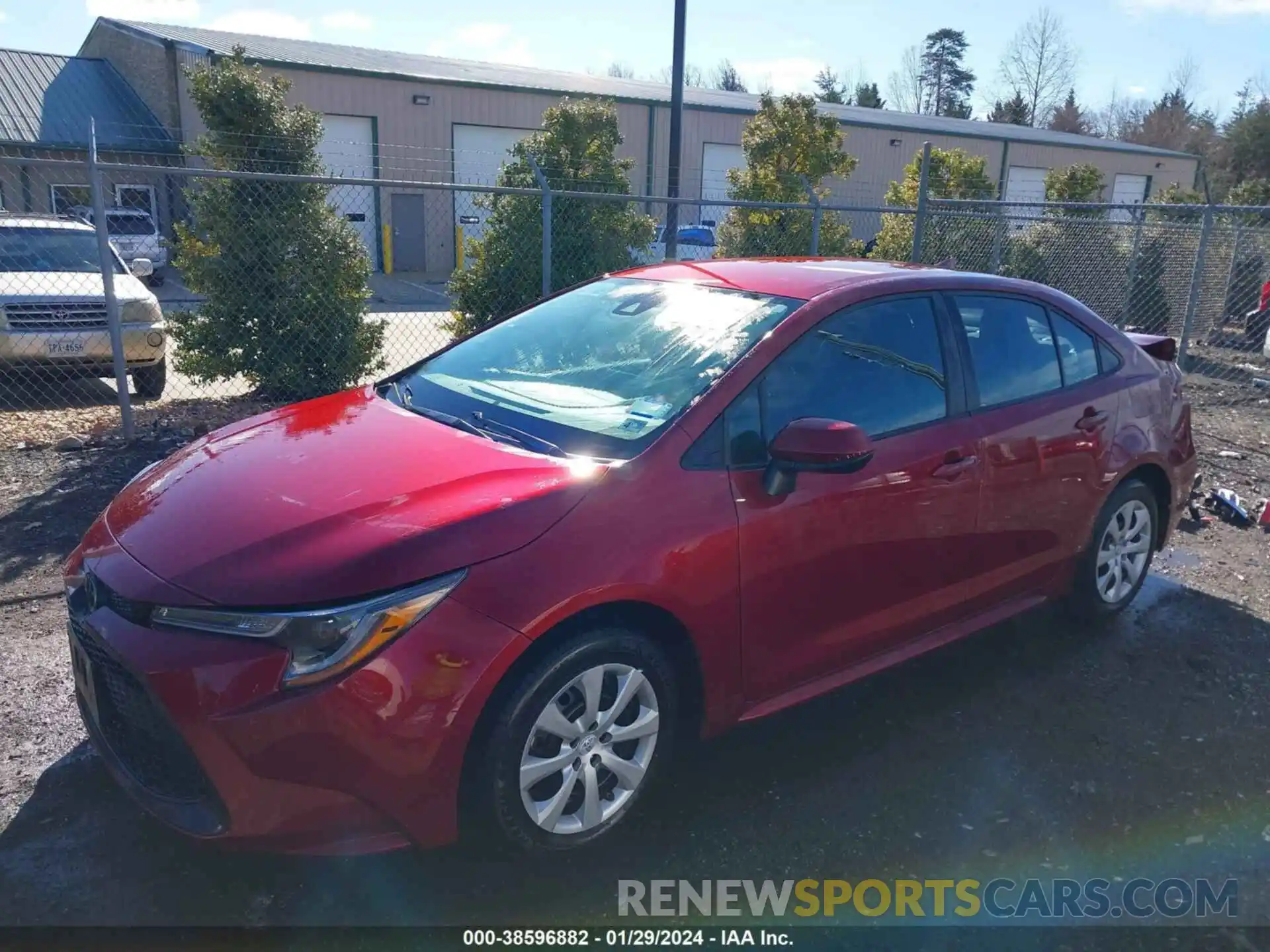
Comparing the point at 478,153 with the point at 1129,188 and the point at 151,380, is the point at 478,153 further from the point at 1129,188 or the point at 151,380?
the point at 1129,188

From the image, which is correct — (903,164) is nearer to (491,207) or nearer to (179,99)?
(179,99)

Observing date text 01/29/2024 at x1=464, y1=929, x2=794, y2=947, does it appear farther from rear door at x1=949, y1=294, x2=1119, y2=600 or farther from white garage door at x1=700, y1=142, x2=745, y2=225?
white garage door at x1=700, y1=142, x2=745, y2=225

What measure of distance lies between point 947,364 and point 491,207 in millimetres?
7075

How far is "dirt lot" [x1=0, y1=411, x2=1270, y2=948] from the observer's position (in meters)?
2.71

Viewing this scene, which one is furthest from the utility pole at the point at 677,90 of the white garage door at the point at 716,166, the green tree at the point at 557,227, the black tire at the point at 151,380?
the white garage door at the point at 716,166

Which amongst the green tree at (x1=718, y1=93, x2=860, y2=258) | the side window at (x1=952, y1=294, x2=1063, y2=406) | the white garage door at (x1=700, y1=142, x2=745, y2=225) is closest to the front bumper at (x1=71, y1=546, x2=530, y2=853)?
the side window at (x1=952, y1=294, x2=1063, y2=406)

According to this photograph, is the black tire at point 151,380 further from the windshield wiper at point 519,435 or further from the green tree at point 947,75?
the green tree at point 947,75

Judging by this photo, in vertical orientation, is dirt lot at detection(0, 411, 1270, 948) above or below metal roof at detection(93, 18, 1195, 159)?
below

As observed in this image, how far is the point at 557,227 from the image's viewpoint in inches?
379

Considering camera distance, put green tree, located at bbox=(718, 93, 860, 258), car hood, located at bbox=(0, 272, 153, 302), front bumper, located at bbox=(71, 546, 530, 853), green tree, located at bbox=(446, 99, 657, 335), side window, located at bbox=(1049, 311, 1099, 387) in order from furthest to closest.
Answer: green tree, located at bbox=(718, 93, 860, 258) < green tree, located at bbox=(446, 99, 657, 335) < car hood, located at bbox=(0, 272, 153, 302) < side window, located at bbox=(1049, 311, 1099, 387) < front bumper, located at bbox=(71, 546, 530, 853)

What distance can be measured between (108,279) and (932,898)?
6.12m

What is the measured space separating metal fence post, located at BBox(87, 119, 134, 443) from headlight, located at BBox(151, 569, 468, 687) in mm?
4870

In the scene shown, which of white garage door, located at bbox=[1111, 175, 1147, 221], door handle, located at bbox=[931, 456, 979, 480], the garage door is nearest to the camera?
door handle, located at bbox=[931, 456, 979, 480]

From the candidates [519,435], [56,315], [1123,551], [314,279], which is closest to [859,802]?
[519,435]
